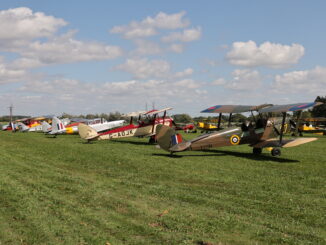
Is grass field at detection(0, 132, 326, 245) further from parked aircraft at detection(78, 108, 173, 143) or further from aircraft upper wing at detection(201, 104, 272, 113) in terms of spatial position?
parked aircraft at detection(78, 108, 173, 143)

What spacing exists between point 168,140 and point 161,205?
8252mm

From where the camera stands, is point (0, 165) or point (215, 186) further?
point (0, 165)

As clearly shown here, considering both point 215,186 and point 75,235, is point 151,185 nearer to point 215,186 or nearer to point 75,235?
point 215,186

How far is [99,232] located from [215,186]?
4329mm

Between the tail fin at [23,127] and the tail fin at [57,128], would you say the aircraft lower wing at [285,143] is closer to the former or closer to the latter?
the tail fin at [57,128]

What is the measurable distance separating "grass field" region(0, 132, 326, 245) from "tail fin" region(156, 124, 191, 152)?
3.00 m

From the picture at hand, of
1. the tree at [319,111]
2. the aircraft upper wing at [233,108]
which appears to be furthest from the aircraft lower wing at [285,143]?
the tree at [319,111]

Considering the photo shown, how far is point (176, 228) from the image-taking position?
5172 mm

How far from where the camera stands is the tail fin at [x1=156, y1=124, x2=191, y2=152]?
576 inches

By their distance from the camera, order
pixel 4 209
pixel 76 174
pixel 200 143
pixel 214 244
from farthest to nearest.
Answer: pixel 200 143 < pixel 76 174 < pixel 4 209 < pixel 214 244

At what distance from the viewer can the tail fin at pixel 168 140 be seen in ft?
48.0

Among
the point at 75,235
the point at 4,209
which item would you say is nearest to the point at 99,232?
the point at 75,235

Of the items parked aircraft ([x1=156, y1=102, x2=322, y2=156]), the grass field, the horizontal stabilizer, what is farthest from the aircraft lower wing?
the horizontal stabilizer

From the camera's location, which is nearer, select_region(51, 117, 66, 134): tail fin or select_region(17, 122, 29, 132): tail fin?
select_region(51, 117, 66, 134): tail fin
